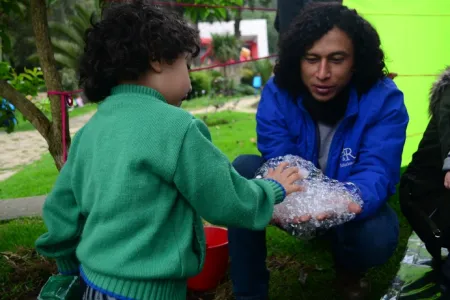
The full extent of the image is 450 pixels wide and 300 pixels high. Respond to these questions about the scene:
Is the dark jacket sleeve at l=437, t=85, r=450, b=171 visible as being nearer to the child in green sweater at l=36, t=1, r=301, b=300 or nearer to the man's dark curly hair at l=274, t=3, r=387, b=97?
the man's dark curly hair at l=274, t=3, r=387, b=97

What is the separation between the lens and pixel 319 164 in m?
2.07

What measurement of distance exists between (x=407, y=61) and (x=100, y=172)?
103 inches

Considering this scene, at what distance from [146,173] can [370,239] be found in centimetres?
86

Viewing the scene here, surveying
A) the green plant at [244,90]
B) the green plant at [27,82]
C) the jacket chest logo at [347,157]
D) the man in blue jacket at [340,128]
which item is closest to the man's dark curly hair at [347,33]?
the man in blue jacket at [340,128]

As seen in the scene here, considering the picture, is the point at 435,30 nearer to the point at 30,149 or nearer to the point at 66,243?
the point at 66,243

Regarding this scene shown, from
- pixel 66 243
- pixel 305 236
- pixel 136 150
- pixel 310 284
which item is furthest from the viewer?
pixel 310 284

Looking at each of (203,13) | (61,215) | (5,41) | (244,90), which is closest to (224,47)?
(244,90)

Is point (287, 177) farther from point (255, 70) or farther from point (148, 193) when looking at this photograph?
point (255, 70)

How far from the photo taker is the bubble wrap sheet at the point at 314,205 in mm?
1754

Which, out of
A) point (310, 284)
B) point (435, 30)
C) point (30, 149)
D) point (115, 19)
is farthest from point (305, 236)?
point (30, 149)

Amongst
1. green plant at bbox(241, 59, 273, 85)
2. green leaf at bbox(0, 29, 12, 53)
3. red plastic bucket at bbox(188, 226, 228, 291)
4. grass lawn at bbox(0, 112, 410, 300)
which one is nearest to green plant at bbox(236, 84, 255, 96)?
green plant at bbox(241, 59, 273, 85)

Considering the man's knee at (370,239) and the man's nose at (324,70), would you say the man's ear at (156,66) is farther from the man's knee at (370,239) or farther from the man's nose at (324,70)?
the man's knee at (370,239)

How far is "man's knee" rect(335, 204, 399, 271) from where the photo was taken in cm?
182

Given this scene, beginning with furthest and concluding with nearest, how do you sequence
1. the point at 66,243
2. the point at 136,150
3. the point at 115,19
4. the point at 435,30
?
the point at 435,30
the point at 66,243
the point at 115,19
the point at 136,150
